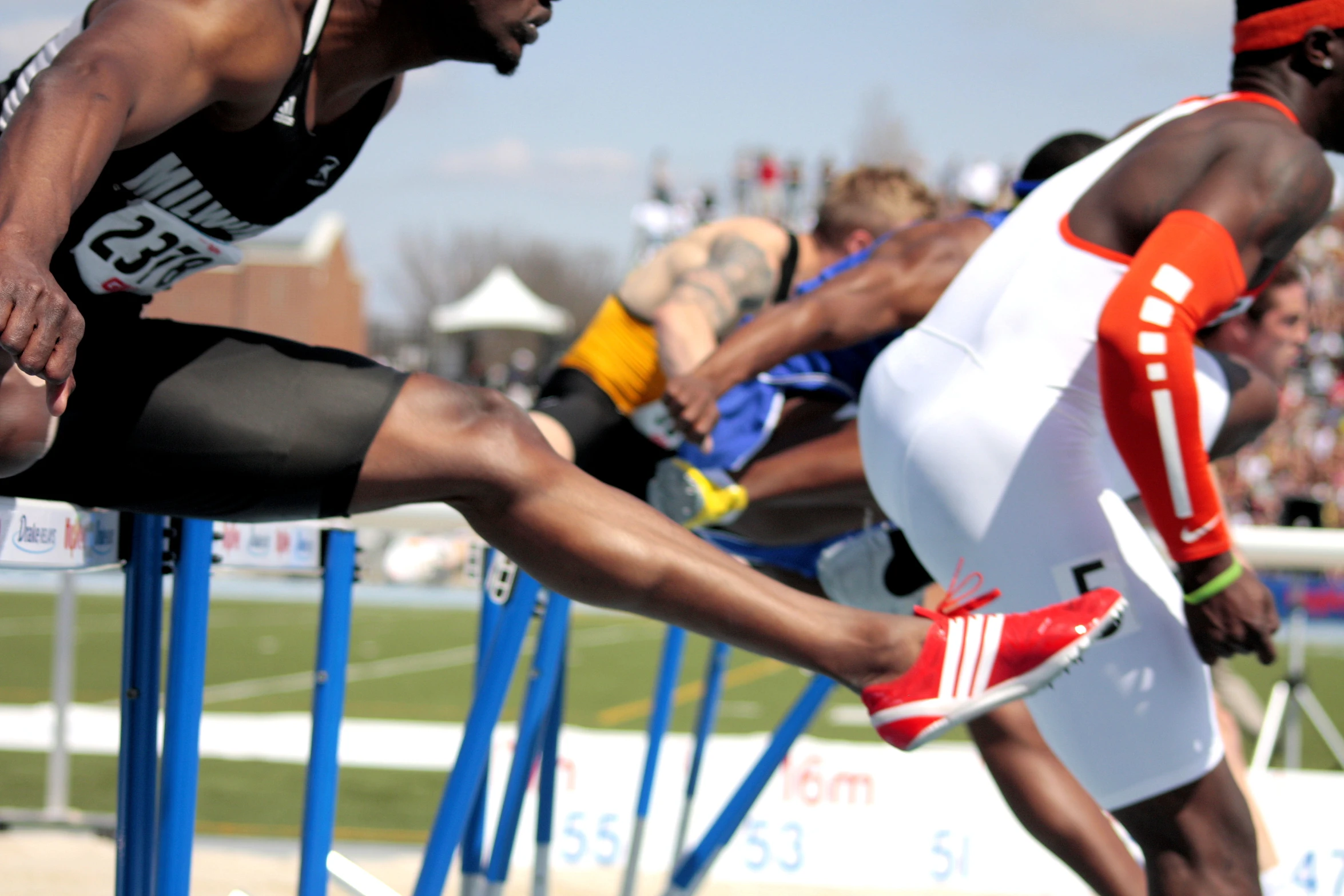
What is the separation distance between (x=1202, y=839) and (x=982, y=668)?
0.49 meters

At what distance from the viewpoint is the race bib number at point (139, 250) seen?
165 cm

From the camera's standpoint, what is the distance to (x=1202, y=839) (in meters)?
1.94

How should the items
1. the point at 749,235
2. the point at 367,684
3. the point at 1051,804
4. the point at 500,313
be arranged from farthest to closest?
the point at 500,313 → the point at 367,684 → the point at 749,235 → the point at 1051,804

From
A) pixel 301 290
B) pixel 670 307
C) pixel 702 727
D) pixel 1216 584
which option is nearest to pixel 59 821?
pixel 702 727

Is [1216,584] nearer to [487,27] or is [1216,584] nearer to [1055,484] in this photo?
[1055,484]

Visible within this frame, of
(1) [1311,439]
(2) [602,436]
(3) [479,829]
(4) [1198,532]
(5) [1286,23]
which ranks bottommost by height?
(1) [1311,439]

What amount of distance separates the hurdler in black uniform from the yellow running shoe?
1.19 metres

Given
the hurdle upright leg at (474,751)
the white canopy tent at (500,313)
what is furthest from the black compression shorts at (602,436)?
the white canopy tent at (500,313)

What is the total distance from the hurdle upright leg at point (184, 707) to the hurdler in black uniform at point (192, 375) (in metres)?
0.35

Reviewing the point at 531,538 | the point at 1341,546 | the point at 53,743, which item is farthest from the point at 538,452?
the point at 53,743

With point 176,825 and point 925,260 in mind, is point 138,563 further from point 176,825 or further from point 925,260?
point 925,260

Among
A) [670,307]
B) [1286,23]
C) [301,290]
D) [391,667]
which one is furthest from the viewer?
[301,290]

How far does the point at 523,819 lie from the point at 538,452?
3.24 metres

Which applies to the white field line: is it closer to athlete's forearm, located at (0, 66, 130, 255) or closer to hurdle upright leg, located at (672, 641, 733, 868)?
hurdle upright leg, located at (672, 641, 733, 868)
